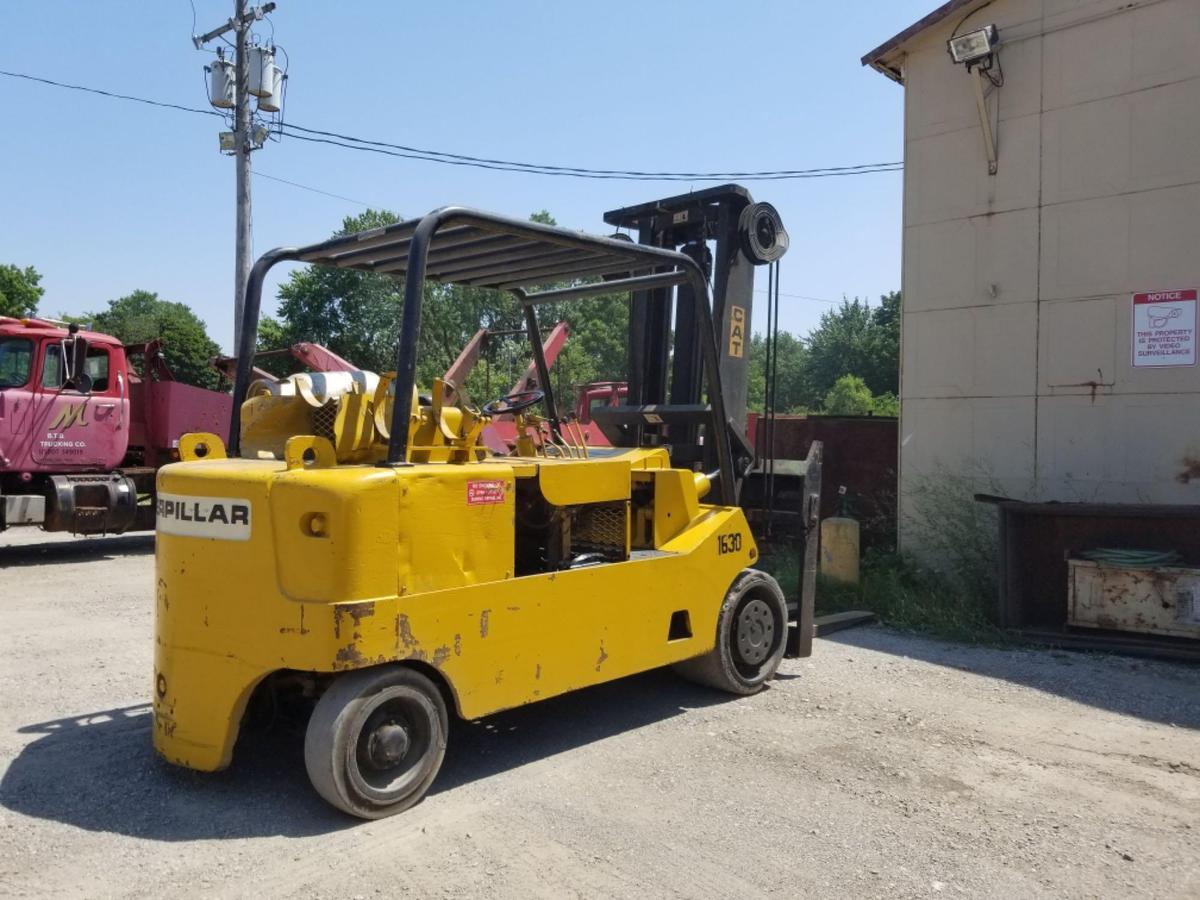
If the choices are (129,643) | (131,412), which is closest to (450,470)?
(129,643)

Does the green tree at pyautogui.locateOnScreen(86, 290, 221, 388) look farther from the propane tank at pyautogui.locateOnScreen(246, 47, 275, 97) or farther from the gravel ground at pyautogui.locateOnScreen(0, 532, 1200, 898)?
the gravel ground at pyautogui.locateOnScreen(0, 532, 1200, 898)

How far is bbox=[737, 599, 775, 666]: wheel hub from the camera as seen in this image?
6.15 meters

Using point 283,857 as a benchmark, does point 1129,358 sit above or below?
above

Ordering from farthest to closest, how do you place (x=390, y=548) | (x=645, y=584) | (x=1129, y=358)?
(x=1129, y=358) → (x=645, y=584) → (x=390, y=548)

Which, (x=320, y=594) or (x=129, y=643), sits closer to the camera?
(x=320, y=594)

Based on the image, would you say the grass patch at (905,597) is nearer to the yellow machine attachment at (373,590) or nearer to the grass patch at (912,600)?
the grass patch at (912,600)

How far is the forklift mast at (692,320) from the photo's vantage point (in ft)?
22.7

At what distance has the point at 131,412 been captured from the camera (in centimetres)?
1409

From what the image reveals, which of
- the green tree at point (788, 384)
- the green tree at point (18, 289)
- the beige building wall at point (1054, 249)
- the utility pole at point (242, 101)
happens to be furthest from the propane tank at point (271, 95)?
the green tree at point (788, 384)

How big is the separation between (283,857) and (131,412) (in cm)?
1179

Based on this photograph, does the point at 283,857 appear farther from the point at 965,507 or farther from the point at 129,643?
the point at 965,507

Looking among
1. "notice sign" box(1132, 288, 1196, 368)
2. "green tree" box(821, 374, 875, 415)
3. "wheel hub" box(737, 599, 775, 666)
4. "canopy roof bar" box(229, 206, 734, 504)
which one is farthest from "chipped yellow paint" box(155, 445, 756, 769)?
"green tree" box(821, 374, 875, 415)

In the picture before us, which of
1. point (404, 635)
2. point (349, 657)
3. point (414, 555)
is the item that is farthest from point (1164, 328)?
point (349, 657)

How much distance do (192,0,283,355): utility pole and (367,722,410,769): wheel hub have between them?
15286 mm
